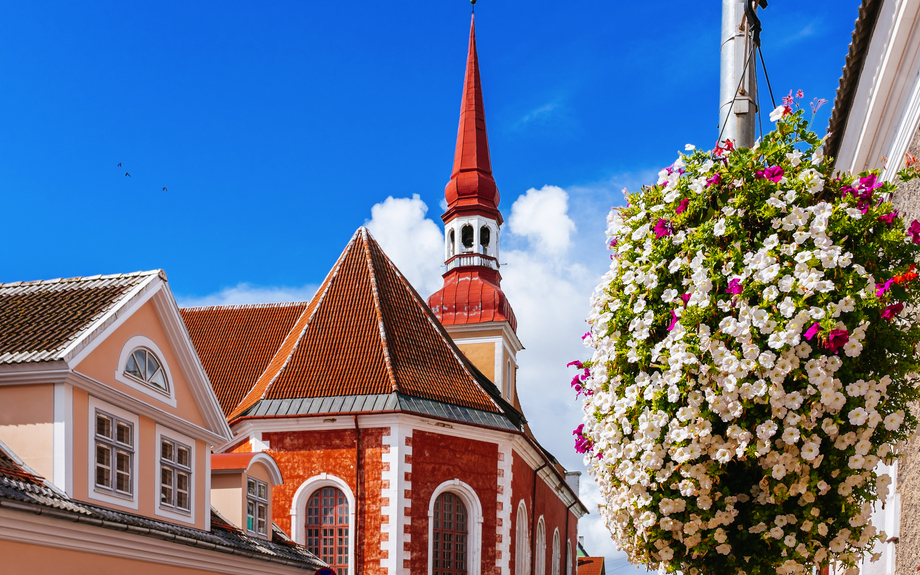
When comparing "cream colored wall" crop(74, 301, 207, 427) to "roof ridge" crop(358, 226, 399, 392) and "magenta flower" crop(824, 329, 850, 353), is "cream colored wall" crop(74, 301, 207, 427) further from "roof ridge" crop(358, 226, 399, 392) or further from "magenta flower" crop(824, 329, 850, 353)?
"magenta flower" crop(824, 329, 850, 353)

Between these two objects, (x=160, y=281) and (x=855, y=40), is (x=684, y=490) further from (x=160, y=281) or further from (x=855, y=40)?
(x=160, y=281)

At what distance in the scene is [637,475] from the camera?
648 cm

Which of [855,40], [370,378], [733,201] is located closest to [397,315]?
[370,378]

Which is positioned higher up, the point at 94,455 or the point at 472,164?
the point at 472,164

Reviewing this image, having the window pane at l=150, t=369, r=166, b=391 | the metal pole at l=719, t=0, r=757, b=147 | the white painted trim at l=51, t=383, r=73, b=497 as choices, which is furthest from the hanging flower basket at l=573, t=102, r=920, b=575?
the window pane at l=150, t=369, r=166, b=391

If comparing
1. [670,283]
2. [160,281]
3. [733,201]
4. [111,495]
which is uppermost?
[160,281]

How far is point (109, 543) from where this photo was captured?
12.8m

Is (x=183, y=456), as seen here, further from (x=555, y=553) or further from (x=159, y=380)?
(x=555, y=553)

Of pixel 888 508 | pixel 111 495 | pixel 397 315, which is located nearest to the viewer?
pixel 888 508

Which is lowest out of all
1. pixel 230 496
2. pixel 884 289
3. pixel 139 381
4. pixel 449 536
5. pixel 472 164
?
pixel 449 536

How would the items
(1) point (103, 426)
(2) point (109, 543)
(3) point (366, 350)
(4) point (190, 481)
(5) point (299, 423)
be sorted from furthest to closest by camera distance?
(3) point (366, 350) < (5) point (299, 423) < (4) point (190, 481) < (1) point (103, 426) < (2) point (109, 543)

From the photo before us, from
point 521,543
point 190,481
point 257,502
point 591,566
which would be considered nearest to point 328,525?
point 257,502

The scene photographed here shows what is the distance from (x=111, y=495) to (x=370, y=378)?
11.8m

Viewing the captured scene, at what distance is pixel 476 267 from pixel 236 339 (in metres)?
12.6
